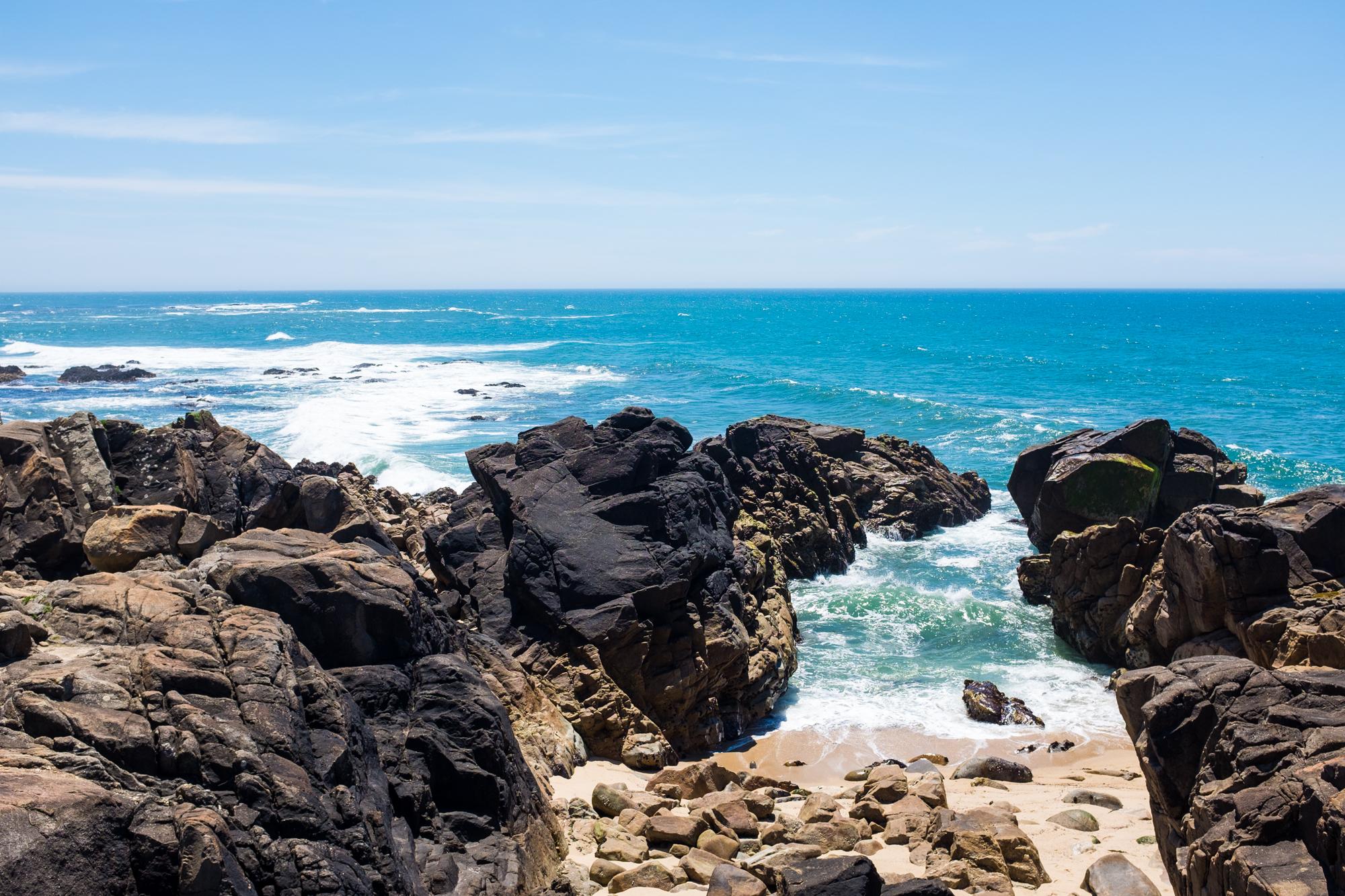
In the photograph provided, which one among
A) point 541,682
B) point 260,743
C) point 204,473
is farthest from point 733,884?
point 204,473

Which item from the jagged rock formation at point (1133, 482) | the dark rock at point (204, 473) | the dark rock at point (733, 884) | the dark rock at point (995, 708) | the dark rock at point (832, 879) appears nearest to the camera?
the dark rock at point (832, 879)

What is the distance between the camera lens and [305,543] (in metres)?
A: 12.5

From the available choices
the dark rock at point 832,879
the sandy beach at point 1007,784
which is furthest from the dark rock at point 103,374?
the dark rock at point 832,879

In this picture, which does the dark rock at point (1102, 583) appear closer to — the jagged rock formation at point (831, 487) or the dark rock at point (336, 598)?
the jagged rock formation at point (831, 487)

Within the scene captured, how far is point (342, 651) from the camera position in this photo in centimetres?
1058

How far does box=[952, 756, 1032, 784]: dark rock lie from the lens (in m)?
16.4

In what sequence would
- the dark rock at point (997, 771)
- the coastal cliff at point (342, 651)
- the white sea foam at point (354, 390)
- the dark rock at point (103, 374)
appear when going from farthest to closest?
the dark rock at point (103, 374) < the white sea foam at point (354, 390) < the dark rock at point (997, 771) < the coastal cliff at point (342, 651)

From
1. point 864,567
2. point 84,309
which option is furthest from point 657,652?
point 84,309

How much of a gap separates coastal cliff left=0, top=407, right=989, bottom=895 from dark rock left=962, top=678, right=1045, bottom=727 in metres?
3.70

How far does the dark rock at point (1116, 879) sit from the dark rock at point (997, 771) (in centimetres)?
461

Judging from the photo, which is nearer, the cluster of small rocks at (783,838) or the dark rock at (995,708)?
the cluster of small rocks at (783,838)

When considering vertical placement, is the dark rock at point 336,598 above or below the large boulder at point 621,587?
above

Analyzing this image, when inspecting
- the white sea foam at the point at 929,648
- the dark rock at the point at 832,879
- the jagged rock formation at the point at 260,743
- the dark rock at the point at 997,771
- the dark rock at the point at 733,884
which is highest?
the jagged rock formation at the point at 260,743

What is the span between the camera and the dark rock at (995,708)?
1956cm
